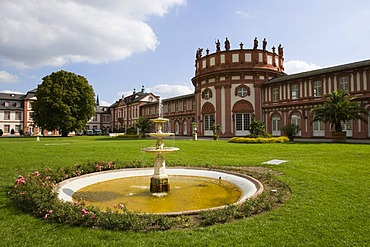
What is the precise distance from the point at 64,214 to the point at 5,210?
1.76 metres

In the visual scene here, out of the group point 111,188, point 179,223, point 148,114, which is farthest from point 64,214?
point 148,114

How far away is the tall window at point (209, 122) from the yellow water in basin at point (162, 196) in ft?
95.1

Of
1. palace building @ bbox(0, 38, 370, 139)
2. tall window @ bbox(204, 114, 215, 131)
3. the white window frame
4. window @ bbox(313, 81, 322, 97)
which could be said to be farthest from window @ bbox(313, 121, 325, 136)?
tall window @ bbox(204, 114, 215, 131)

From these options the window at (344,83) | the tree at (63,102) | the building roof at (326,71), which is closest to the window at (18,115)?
the tree at (63,102)

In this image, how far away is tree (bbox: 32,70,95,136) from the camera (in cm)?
4328

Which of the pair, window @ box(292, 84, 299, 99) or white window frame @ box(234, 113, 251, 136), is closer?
window @ box(292, 84, 299, 99)

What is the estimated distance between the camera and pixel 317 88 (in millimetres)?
30547

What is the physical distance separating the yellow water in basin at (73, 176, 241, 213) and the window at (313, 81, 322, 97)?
84.7 ft

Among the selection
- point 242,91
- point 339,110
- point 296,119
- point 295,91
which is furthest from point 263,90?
point 339,110

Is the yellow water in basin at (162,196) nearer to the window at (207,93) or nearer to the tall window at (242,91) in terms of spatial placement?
the tall window at (242,91)

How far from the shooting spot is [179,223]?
4.69m

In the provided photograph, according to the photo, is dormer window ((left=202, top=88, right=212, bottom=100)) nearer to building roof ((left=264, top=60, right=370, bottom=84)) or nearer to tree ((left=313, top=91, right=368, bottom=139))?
building roof ((left=264, top=60, right=370, bottom=84))

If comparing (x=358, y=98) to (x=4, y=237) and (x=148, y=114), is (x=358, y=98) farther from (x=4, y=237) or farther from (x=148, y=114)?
(x=148, y=114)

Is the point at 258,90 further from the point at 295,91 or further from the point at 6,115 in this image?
the point at 6,115
